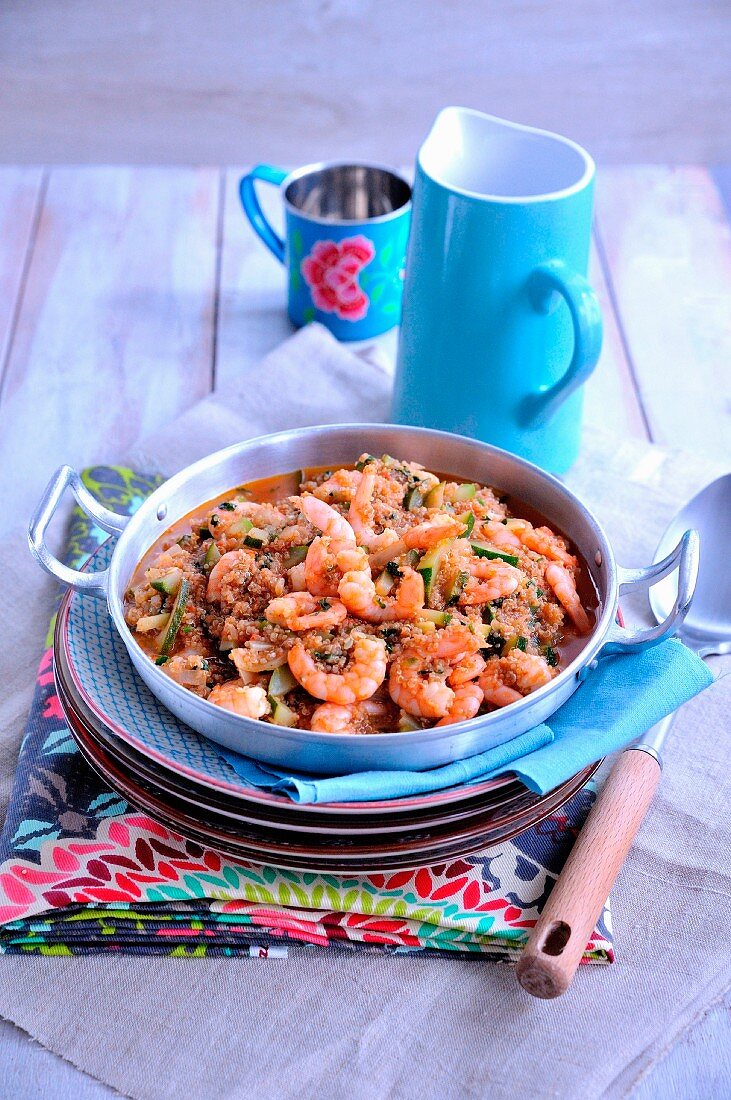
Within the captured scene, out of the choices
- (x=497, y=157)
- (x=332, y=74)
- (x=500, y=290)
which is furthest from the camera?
(x=332, y=74)

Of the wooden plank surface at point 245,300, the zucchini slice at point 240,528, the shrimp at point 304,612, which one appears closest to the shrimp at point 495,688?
the shrimp at point 304,612

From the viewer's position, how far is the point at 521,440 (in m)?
2.17

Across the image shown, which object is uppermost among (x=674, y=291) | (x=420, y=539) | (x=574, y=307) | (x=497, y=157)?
(x=497, y=157)

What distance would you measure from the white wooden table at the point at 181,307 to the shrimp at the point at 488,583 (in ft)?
3.28

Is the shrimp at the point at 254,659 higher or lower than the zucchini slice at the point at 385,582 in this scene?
lower

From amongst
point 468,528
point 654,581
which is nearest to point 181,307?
point 468,528

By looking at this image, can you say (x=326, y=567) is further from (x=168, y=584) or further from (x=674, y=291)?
(x=674, y=291)

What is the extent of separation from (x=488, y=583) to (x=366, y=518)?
24 cm

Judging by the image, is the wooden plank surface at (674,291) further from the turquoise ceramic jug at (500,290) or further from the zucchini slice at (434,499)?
the zucchini slice at (434,499)

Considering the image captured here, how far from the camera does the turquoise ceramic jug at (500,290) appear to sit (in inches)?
77.2

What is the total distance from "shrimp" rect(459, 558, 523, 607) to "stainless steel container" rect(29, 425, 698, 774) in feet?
0.45

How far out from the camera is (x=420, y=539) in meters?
1.59

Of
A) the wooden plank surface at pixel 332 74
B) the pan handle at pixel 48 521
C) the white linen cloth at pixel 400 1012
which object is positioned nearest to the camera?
the white linen cloth at pixel 400 1012

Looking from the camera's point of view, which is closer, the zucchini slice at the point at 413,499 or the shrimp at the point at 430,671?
the shrimp at the point at 430,671
